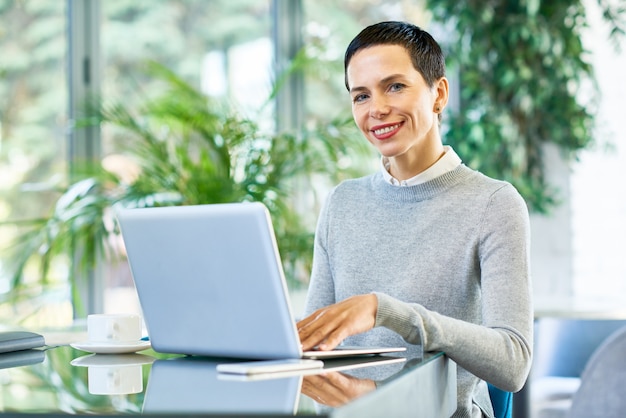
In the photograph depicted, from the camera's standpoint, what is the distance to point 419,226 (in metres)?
1.91

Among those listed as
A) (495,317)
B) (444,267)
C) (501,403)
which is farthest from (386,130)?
(501,403)

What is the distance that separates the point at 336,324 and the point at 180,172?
2.24 metres

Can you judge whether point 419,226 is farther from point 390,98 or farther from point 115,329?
point 115,329

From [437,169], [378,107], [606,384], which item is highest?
[378,107]

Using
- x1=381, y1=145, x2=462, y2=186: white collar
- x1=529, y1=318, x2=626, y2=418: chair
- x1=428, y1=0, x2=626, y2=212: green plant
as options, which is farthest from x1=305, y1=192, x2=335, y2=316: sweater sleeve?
x1=428, y1=0, x2=626, y2=212: green plant

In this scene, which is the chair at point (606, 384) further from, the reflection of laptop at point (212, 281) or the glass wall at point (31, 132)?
the glass wall at point (31, 132)

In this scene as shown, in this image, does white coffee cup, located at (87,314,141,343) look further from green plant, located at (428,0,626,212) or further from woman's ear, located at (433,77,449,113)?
green plant, located at (428,0,626,212)

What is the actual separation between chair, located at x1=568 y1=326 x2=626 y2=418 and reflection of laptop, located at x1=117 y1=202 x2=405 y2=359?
40 centimetres

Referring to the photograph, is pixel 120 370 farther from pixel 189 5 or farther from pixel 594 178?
pixel 594 178

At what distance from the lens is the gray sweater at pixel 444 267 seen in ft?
5.06

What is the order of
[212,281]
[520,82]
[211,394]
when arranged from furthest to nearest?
[520,82] → [212,281] → [211,394]

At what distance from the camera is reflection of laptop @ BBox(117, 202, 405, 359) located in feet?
4.17

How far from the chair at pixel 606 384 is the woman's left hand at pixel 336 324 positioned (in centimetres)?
46

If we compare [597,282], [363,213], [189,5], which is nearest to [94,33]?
[189,5]
